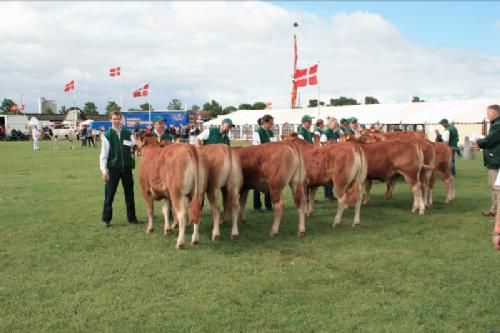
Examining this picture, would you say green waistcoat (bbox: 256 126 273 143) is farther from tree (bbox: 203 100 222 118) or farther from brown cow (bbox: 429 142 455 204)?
tree (bbox: 203 100 222 118)

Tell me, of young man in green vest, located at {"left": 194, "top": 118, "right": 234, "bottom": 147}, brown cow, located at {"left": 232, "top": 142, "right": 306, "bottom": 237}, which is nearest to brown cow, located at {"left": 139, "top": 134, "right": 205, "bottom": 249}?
brown cow, located at {"left": 232, "top": 142, "right": 306, "bottom": 237}

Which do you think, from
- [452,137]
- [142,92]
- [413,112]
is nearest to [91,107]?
[142,92]

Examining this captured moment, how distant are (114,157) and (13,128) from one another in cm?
5692

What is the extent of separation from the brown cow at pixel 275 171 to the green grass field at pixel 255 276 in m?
0.57

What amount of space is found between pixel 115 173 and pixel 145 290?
3.93 m

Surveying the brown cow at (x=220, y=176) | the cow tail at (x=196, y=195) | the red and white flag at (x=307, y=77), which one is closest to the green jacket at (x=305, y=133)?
the brown cow at (x=220, y=176)

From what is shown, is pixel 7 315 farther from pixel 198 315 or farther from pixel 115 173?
pixel 115 173

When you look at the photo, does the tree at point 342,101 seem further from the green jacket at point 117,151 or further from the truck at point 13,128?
the green jacket at point 117,151

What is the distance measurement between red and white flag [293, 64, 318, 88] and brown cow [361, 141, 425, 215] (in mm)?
20691

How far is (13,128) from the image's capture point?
5922cm

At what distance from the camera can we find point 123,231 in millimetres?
8898

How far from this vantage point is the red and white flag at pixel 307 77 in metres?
31.0

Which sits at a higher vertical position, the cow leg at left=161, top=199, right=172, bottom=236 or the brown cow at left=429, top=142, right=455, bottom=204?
the brown cow at left=429, top=142, right=455, bottom=204

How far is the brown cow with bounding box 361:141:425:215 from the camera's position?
10672 mm
